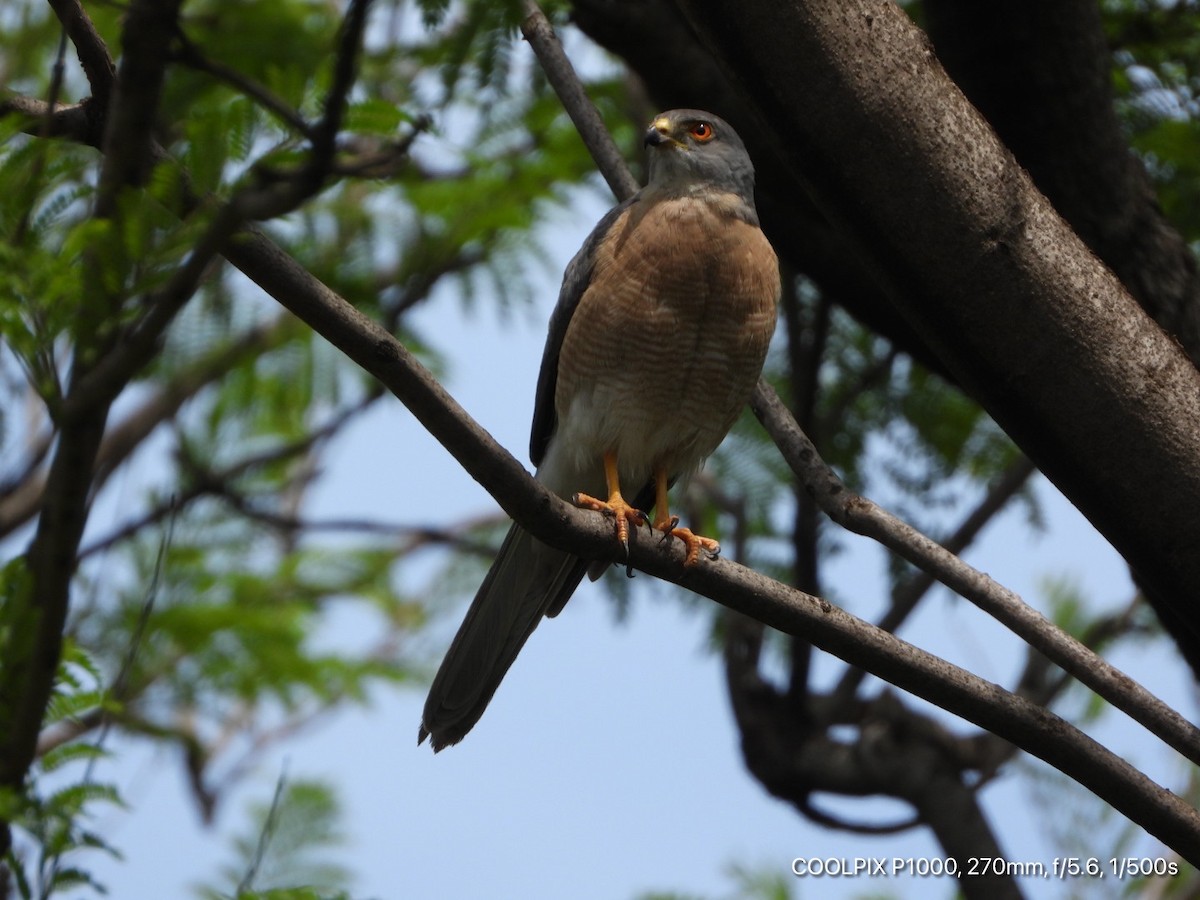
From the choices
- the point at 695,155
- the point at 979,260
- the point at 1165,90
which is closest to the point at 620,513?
the point at 979,260

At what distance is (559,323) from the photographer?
4.93 meters

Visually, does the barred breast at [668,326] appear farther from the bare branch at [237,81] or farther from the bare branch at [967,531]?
the bare branch at [237,81]

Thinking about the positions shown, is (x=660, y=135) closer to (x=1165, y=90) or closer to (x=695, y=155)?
(x=695, y=155)

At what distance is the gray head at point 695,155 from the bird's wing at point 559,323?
0.24 m

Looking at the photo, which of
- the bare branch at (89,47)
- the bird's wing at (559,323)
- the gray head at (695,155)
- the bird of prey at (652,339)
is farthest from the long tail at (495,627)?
the bare branch at (89,47)

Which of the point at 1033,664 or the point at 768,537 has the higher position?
the point at 768,537

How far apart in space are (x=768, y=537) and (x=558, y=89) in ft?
9.21

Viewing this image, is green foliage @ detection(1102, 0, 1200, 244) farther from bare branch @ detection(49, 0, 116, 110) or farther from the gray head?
bare branch @ detection(49, 0, 116, 110)

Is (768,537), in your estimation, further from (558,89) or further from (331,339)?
(331,339)

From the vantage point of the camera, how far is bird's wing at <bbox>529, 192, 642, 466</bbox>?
4781mm

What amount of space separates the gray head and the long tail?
140 cm

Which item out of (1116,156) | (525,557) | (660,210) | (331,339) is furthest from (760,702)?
(331,339)

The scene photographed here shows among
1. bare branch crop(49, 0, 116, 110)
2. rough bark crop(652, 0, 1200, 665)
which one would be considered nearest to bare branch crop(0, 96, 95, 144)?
bare branch crop(49, 0, 116, 110)

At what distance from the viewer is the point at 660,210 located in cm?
470
